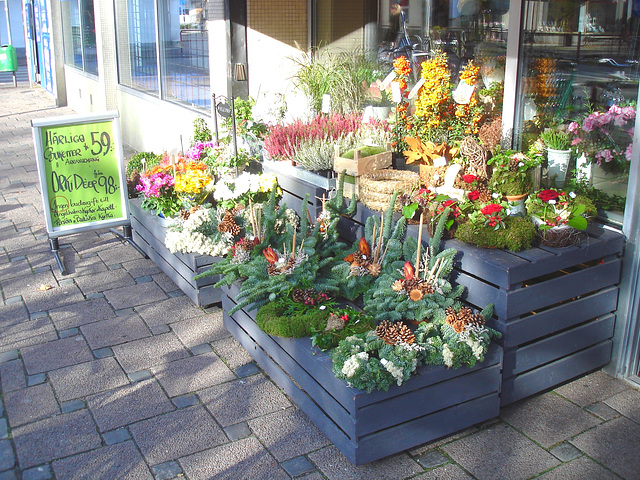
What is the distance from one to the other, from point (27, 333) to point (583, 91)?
3.87m

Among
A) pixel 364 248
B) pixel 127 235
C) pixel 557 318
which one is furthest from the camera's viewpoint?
pixel 127 235

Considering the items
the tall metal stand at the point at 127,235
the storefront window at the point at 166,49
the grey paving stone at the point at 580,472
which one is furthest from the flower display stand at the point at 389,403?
the storefront window at the point at 166,49

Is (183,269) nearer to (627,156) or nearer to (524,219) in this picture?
(524,219)

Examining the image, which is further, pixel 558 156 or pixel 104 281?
pixel 104 281

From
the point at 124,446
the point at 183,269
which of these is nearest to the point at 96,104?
the point at 183,269

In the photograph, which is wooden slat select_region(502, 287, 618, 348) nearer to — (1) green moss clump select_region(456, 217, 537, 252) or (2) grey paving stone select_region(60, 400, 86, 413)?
(1) green moss clump select_region(456, 217, 537, 252)

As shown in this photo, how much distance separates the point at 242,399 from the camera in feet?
11.8

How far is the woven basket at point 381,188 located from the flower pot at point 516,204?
24.8 inches

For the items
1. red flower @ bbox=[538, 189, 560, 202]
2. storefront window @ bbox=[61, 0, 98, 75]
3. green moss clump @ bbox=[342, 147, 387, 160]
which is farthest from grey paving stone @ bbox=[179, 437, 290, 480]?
storefront window @ bbox=[61, 0, 98, 75]

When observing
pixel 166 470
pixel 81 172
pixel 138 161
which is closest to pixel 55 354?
pixel 166 470

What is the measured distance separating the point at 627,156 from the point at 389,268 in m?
1.46

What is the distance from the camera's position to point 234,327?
424 cm

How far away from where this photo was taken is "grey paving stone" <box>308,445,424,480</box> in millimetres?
3000

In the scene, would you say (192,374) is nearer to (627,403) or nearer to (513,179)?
(513,179)
